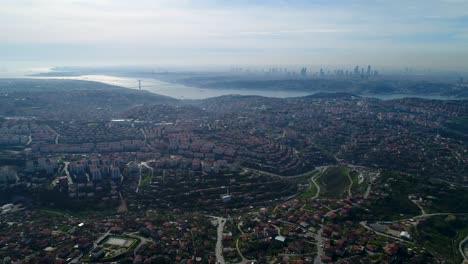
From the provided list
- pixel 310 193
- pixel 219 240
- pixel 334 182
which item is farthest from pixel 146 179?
pixel 334 182

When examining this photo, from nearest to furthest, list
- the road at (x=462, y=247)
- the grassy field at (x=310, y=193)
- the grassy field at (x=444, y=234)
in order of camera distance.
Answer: the road at (x=462, y=247) → the grassy field at (x=444, y=234) → the grassy field at (x=310, y=193)

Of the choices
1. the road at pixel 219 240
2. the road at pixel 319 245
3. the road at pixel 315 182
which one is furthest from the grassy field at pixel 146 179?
the road at pixel 319 245

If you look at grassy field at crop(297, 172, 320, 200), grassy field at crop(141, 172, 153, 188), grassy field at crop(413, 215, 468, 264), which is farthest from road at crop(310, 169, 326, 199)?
grassy field at crop(141, 172, 153, 188)

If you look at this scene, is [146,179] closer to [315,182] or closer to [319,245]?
[315,182]

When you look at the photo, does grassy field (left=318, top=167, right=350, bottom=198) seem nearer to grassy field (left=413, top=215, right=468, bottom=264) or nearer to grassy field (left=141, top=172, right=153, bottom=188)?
grassy field (left=413, top=215, right=468, bottom=264)

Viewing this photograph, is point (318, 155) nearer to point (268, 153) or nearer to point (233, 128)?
point (268, 153)

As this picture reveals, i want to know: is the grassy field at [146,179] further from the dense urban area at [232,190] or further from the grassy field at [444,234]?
the grassy field at [444,234]

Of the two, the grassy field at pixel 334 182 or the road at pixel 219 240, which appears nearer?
the road at pixel 219 240
